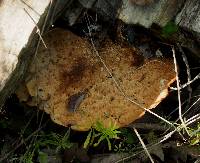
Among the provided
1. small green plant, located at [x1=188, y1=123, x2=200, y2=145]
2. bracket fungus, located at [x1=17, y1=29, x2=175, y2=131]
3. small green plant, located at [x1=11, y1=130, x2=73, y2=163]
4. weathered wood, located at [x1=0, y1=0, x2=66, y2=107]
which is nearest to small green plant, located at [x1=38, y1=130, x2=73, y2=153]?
small green plant, located at [x1=11, y1=130, x2=73, y2=163]

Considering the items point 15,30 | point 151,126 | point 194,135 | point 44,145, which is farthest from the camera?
point 44,145

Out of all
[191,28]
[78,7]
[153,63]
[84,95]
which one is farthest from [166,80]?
[78,7]

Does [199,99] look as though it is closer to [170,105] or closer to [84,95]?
[170,105]

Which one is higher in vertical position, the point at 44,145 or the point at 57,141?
the point at 57,141

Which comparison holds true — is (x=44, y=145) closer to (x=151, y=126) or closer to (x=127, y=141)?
(x=127, y=141)

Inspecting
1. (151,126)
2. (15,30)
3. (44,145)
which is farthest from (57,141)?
(15,30)

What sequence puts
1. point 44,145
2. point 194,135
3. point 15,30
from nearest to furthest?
point 15,30 < point 194,135 < point 44,145

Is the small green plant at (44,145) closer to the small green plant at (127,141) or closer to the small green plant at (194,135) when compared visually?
the small green plant at (127,141)

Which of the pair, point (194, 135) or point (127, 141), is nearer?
point (194, 135)

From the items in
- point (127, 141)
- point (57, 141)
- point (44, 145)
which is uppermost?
point (127, 141)

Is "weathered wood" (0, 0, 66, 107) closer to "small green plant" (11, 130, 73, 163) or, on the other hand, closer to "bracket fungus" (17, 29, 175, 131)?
"bracket fungus" (17, 29, 175, 131)
